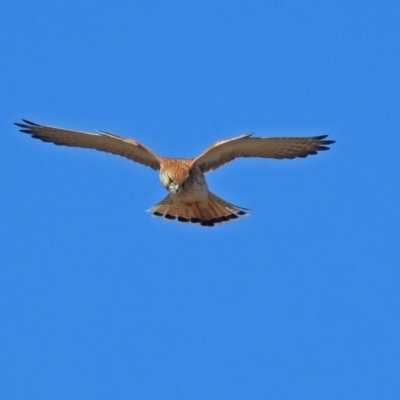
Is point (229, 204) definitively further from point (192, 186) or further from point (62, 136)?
point (62, 136)

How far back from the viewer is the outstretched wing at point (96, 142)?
1424cm

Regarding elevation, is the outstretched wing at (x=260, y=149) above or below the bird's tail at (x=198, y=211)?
above

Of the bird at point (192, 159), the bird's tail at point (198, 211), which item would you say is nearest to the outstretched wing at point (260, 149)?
the bird at point (192, 159)

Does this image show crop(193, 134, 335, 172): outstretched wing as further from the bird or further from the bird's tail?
the bird's tail

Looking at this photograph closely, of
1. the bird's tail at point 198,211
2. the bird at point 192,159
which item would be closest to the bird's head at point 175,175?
the bird at point 192,159

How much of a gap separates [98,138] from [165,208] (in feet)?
3.93

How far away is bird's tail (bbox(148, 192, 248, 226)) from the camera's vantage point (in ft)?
48.2

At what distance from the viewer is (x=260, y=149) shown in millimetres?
14125

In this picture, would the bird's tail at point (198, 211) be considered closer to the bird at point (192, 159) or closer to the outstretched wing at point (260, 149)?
the bird at point (192, 159)

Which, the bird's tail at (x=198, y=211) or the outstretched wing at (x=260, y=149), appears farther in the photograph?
the bird's tail at (x=198, y=211)

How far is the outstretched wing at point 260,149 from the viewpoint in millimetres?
13805

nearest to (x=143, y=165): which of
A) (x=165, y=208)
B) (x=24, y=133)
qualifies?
(x=165, y=208)

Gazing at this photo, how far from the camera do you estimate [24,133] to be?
14.7 meters

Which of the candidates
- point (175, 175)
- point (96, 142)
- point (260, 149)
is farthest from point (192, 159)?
point (96, 142)
